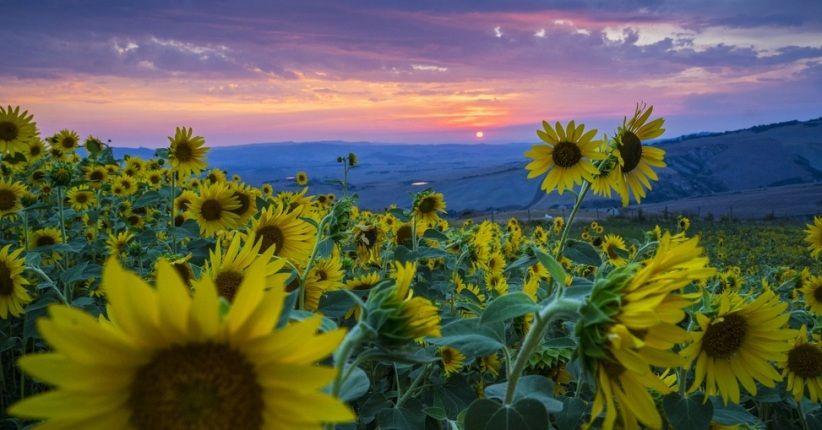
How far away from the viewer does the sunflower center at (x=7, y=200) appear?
4.59 metres

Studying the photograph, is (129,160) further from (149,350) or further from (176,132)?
(149,350)

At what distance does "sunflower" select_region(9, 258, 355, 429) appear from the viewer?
75 cm

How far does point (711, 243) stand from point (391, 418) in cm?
2002

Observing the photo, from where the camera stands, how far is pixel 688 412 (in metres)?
1.69

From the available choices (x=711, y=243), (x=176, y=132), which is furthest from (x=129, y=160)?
(x=711, y=243)

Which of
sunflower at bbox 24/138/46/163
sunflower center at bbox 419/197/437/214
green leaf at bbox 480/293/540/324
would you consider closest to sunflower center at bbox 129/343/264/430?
green leaf at bbox 480/293/540/324

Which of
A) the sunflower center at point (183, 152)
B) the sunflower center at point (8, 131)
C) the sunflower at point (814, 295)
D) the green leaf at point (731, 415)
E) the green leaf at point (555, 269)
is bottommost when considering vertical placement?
the sunflower at point (814, 295)

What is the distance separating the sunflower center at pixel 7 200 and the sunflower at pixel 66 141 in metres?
3.59

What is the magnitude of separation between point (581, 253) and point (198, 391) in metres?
2.19

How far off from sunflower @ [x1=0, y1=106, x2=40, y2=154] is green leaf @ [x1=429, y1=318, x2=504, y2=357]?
5690mm

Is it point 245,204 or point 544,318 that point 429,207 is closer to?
point 245,204

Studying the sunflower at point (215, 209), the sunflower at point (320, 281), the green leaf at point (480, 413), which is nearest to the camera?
the green leaf at point (480, 413)

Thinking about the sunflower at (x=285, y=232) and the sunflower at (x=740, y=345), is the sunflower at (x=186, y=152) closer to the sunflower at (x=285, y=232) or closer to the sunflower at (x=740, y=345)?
the sunflower at (x=285, y=232)

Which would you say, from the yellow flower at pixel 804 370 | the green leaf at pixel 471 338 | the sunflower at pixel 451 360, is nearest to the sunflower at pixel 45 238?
the sunflower at pixel 451 360
